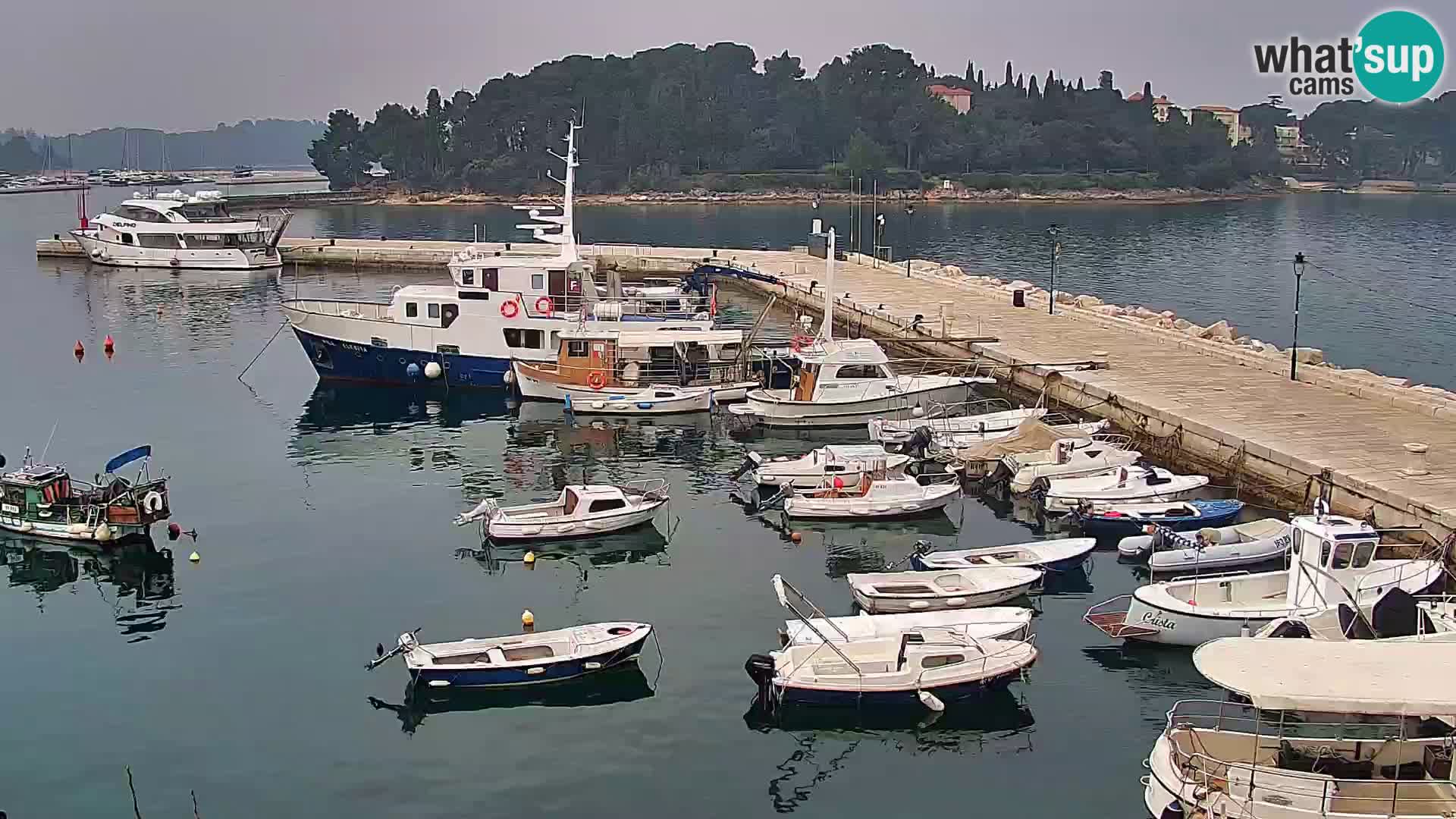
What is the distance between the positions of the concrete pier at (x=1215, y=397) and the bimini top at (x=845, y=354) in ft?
16.4

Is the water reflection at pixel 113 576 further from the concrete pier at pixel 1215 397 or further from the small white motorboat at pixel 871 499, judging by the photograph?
the concrete pier at pixel 1215 397

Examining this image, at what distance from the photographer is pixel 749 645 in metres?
22.9

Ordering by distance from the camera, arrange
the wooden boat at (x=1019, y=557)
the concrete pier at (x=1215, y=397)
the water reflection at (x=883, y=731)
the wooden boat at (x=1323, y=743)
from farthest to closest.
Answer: the concrete pier at (x=1215, y=397), the wooden boat at (x=1019, y=557), the water reflection at (x=883, y=731), the wooden boat at (x=1323, y=743)

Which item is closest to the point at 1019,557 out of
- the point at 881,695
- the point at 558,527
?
the point at 881,695

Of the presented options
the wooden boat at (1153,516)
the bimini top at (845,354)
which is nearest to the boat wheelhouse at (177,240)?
the bimini top at (845,354)

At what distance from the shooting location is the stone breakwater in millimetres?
34000

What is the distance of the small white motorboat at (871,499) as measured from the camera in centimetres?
2936

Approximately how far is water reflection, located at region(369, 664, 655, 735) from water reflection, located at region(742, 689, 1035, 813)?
2.09 meters

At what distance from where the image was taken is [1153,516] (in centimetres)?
2784

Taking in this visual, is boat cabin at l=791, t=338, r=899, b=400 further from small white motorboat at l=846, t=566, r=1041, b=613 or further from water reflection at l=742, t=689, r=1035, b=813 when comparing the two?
water reflection at l=742, t=689, r=1035, b=813

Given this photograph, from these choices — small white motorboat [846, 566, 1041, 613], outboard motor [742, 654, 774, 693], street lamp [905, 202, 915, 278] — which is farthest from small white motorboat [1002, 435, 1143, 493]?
street lamp [905, 202, 915, 278]

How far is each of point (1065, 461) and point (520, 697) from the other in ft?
48.7

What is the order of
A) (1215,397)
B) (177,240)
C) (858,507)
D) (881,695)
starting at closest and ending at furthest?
(881,695) → (858,507) → (1215,397) → (177,240)

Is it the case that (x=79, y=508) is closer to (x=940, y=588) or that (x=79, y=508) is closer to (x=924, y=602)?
(x=924, y=602)
